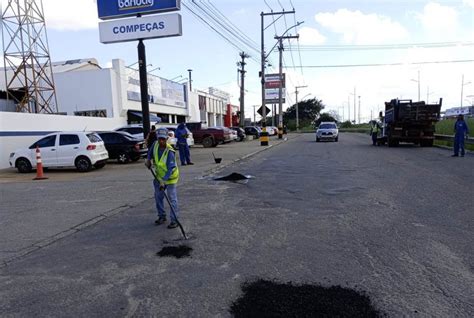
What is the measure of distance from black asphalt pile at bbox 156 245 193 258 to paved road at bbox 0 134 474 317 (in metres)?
0.12

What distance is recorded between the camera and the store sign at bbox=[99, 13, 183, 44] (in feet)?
64.5

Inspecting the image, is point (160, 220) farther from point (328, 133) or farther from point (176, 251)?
point (328, 133)

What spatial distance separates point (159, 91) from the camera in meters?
41.5

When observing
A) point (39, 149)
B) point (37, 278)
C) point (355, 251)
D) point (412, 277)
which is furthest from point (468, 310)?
point (39, 149)

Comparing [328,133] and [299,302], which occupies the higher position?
[328,133]

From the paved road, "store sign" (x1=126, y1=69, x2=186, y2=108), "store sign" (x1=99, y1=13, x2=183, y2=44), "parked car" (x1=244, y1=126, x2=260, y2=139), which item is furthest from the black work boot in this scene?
"parked car" (x1=244, y1=126, x2=260, y2=139)

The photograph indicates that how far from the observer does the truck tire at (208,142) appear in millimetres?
30719

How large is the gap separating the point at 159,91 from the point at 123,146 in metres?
23.4

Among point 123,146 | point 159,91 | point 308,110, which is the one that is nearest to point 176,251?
point 123,146

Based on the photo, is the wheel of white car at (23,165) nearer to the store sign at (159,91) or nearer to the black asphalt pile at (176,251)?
the black asphalt pile at (176,251)

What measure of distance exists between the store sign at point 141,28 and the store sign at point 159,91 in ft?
48.2

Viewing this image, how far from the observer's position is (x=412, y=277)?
4508 millimetres

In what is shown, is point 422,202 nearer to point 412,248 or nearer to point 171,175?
point 412,248

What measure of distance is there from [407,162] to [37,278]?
13942 millimetres
